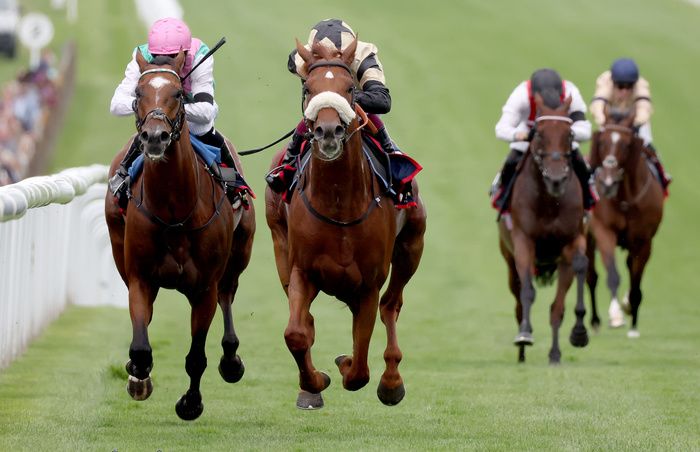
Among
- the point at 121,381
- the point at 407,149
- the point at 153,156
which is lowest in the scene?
the point at 121,381

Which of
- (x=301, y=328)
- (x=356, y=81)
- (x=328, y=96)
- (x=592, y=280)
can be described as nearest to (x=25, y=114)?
(x=592, y=280)

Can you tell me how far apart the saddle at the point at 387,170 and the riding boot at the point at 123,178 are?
36.5 inches

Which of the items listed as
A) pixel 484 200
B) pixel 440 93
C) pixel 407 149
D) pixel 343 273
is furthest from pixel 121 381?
pixel 440 93

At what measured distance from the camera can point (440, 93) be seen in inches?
1293

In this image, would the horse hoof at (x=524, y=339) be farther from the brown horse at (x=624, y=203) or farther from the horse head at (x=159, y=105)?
the horse head at (x=159, y=105)

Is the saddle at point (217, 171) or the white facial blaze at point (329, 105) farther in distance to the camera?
the saddle at point (217, 171)

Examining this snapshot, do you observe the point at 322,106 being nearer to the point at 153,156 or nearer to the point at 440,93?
the point at 153,156

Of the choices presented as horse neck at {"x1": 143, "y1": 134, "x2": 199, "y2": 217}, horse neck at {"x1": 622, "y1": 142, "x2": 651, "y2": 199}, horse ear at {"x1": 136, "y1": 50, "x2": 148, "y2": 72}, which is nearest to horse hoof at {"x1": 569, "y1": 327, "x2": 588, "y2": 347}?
horse neck at {"x1": 622, "y1": 142, "x2": 651, "y2": 199}

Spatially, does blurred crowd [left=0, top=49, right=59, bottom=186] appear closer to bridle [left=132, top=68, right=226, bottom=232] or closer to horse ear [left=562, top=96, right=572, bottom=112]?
horse ear [left=562, top=96, right=572, bottom=112]

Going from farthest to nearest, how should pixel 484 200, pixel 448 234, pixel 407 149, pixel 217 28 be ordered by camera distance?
pixel 217 28 < pixel 407 149 < pixel 484 200 < pixel 448 234

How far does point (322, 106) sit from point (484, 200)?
18.6 meters

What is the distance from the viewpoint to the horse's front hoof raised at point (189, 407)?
8.80m

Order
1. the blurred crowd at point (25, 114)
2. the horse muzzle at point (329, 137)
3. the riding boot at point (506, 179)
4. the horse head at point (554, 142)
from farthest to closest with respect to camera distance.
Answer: the blurred crowd at point (25, 114) < the riding boot at point (506, 179) < the horse head at point (554, 142) < the horse muzzle at point (329, 137)

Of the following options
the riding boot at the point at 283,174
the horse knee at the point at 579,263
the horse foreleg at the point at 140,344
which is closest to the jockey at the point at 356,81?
the riding boot at the point at 283,174
